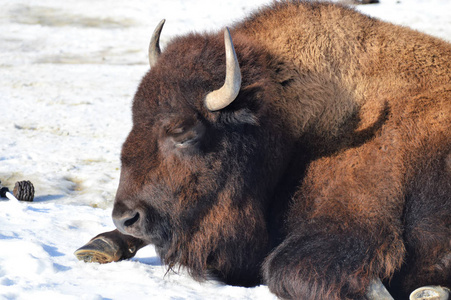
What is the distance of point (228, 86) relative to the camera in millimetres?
3057

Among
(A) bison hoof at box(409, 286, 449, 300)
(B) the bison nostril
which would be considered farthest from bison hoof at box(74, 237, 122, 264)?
(A) bison hoof at box(409, 286, 449, 300)

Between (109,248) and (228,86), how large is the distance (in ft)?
4.24

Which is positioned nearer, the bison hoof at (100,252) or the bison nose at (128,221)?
the bison nose at (128,221)

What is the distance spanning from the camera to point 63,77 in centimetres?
1109

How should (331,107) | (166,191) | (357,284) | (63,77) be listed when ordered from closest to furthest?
(357,284)
(166,191)
(331,107)
(63,77)

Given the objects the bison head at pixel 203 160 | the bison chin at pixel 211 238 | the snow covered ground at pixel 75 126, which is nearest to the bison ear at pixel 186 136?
the bison head at pixel 203 160

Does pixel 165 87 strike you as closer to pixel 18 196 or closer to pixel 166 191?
pixel 166 191

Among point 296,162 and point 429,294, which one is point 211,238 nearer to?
point 296,162

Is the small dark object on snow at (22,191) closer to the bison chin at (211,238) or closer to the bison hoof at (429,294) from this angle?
the bison chin at (211,238)

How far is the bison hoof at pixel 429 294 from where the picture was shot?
296 cm

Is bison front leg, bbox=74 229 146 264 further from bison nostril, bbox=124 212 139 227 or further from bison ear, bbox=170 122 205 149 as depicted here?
bison ear, bbox=170 122 205 149

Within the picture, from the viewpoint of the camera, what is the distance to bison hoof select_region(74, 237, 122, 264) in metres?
3.42

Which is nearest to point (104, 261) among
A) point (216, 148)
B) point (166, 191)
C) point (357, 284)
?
point (166, 191)

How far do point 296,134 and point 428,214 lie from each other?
90 centimetres
